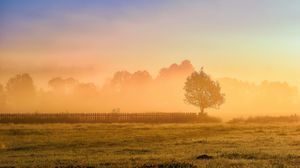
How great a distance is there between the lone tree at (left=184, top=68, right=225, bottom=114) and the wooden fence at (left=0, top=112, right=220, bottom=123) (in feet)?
34.5

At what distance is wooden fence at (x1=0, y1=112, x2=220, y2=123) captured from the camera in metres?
99.6

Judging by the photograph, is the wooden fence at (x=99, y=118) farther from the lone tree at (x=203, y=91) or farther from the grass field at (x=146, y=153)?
the grass field at (x=146, y=153)

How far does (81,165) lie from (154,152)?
9864mm

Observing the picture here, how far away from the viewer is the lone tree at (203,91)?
124562 millimetres

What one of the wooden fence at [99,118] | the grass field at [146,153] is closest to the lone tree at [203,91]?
the wooden fence at [99,118]

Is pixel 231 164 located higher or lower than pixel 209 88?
lower

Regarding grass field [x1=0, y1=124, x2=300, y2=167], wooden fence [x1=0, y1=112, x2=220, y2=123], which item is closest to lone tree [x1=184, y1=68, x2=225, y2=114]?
wooden fence [x1=0, y1=112, x2=220, y2=123]

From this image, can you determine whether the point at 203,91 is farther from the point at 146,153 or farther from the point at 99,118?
the point at 146,153

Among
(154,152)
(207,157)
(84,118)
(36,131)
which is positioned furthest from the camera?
(84,118)

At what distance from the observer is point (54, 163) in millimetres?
31781

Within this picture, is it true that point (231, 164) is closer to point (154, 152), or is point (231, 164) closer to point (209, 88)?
point (154, 152)

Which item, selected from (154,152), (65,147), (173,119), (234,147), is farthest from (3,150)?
(173,119)

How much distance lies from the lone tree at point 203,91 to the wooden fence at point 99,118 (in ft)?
34.5

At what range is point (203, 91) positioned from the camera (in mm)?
125500
